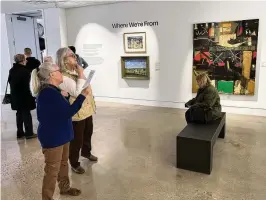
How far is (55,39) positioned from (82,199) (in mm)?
6095

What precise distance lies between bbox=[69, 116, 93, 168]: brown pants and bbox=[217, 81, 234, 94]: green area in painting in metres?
3.63

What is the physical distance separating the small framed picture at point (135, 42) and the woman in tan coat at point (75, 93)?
3797 mm

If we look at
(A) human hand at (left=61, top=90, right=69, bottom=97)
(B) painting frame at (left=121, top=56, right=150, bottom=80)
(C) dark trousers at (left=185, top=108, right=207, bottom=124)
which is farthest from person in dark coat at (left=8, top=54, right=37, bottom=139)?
(B) painting frame at (left=121, top=56, right=150, bottom=80)

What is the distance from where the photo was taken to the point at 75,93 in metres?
2.62

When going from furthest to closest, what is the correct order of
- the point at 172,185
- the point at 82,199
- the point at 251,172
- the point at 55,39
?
the point at 55,39
the point at 251,172
the point at 172,185
the point at 82,199

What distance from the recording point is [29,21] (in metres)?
9.14

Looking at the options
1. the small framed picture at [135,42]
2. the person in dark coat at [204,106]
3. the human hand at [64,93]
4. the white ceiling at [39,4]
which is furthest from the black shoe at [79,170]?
the white ceiling at [39,4]

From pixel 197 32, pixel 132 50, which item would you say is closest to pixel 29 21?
pixel 132 50

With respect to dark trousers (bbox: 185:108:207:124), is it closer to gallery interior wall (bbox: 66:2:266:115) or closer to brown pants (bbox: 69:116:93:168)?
brown pants (bbox: 69:116:93:168)

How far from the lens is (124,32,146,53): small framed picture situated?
6.52 m

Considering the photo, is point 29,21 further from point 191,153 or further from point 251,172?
point 251,172

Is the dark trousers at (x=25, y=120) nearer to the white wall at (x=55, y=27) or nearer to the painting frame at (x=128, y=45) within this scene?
the painting frame at (x=128, y=45)

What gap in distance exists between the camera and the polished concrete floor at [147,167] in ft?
9.00

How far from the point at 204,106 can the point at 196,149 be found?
830 mm
